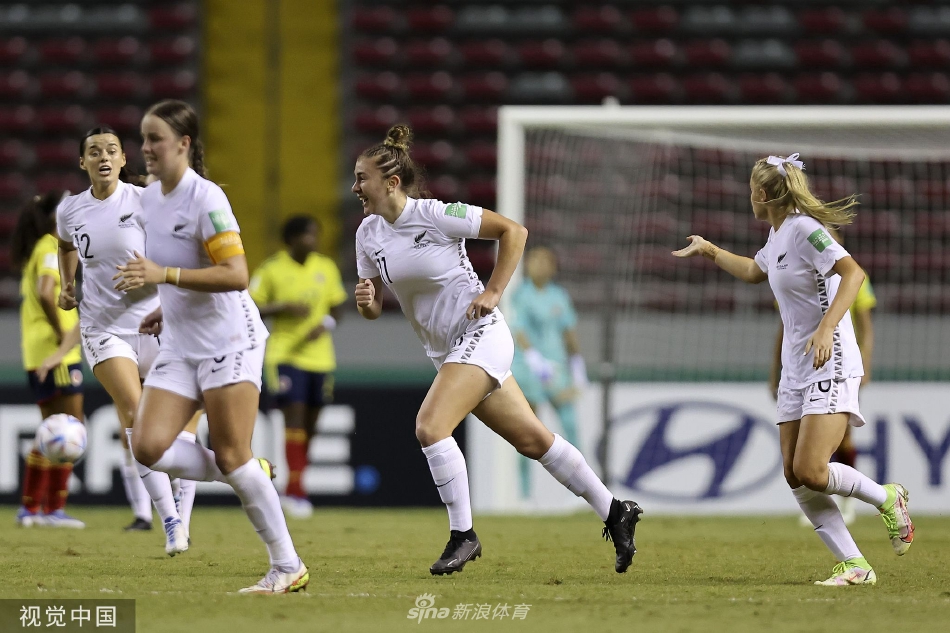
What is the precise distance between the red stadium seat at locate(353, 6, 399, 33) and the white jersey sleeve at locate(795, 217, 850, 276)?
10.8m

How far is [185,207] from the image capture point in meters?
5.31

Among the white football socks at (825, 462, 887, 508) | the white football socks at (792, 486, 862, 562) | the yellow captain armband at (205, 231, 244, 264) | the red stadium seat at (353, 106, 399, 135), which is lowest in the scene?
the white football socks at (792, 486, 862, 562)

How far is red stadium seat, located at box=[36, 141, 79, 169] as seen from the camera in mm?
15602

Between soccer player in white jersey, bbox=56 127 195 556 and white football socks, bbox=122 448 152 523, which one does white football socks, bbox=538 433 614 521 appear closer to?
soccer player in white jersey, bbox=56 127 195 556

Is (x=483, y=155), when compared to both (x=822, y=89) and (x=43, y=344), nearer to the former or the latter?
(x=822, y=89)

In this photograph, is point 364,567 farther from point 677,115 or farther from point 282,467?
point 677,115

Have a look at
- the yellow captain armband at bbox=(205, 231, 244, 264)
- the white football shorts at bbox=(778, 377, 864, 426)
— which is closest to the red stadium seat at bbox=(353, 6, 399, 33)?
the white football shorts at bbox=(778, 377, 864, 426)

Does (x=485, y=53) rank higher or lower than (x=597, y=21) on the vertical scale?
lower

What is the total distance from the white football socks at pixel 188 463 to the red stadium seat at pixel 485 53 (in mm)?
11017

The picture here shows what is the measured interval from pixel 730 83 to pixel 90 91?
7.50 meters

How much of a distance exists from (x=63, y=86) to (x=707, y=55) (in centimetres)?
755

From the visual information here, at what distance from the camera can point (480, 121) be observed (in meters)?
15.7

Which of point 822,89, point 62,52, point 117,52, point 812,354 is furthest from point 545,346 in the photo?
point 62,52

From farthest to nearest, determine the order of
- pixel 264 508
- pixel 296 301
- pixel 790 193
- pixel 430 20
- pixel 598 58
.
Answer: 1. pixel 430 20
2. pixel 598 58
3. pixel 296 301
4. pixel 790 193
5. pixel 264 508
